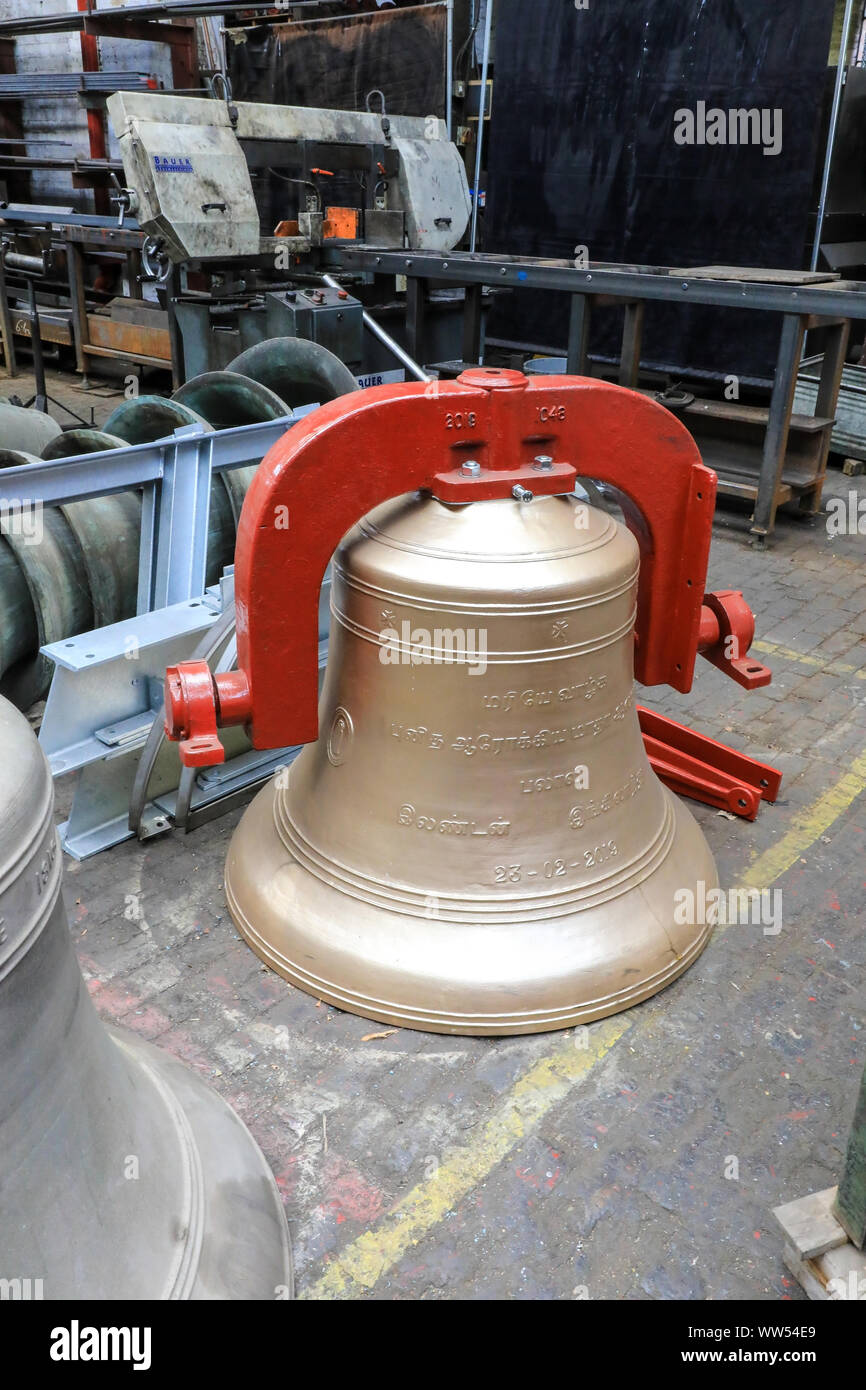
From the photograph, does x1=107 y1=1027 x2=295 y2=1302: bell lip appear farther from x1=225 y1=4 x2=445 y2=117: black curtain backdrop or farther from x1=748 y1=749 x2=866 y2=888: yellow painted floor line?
x1=225 y1=4 x2=445 y2=117: black curtain backdrop

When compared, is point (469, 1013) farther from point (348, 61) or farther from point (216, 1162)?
point (348, 61)

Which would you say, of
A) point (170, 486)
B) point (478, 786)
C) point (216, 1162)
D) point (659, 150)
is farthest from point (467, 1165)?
point (659, 150)

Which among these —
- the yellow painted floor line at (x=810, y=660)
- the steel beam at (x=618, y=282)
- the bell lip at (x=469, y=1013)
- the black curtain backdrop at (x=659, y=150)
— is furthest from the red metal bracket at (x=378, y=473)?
the black curtain backdrop at (x=659, y=150)

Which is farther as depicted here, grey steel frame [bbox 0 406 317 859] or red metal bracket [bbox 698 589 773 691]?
grey steel frame [bbox 0 406 317 859]

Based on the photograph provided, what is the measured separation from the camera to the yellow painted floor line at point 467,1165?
200 centimetres

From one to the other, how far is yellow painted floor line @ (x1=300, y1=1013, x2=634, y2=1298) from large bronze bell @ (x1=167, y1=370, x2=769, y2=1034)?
92 millimetres

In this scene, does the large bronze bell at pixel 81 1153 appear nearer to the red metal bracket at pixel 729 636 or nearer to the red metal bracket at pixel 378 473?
the red metal bracket at pixel 378 473

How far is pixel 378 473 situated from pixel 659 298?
409 cm

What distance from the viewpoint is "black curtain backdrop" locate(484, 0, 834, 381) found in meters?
7.43

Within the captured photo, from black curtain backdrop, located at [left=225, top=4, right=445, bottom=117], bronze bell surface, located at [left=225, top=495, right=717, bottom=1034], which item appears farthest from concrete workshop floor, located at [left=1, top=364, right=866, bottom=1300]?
black curtain backdrop, located at [left=225, top=4, right=445, bottom=117]

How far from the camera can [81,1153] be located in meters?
1.66
